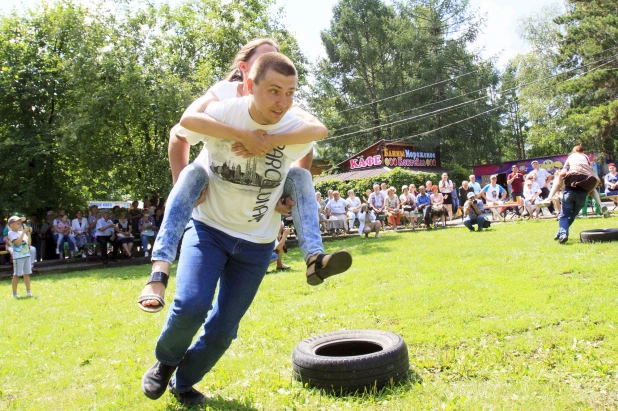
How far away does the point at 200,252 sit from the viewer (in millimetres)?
3078

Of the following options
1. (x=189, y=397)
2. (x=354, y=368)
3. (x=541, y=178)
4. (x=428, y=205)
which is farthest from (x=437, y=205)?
(x=189, y=397)

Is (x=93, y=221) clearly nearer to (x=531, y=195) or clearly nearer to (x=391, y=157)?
(x=531, y=195)

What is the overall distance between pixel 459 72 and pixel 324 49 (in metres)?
13.2

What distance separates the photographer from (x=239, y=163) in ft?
10.1

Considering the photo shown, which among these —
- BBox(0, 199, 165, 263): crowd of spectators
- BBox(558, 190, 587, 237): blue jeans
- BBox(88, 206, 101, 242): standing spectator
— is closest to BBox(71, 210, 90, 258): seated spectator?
BBox(0, 199, 165, 263): crowd of spectators

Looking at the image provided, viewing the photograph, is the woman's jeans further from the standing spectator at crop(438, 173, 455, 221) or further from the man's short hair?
the standing spectator at crop(438, 173, 455, 221)

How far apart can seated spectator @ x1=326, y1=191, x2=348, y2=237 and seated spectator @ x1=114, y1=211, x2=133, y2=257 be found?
23.6 ft

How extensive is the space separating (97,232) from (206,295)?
50.1ft

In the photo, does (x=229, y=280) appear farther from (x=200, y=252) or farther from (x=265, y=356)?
(x=265, y=356)

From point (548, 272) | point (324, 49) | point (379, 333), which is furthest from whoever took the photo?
point (324, 49)

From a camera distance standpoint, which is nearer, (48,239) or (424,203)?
(48,239)

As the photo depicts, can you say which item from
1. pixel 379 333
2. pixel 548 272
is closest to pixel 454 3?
pixel 548 272

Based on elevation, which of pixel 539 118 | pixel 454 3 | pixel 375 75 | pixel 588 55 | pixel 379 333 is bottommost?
pixel 379 333

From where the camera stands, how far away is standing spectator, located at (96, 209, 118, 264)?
16719mm
